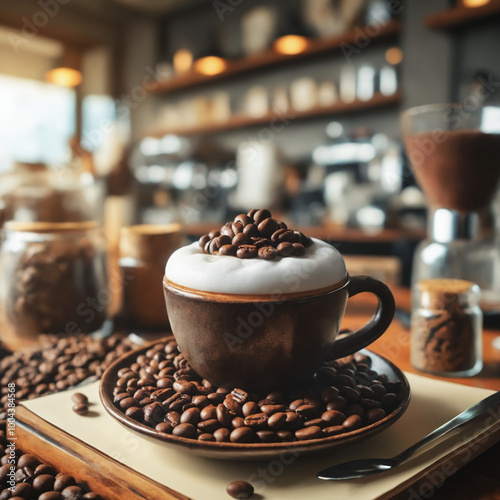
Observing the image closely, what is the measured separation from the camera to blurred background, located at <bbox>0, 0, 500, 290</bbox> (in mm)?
3066

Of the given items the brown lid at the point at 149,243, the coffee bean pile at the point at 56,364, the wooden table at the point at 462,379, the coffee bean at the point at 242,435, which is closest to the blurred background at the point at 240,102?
the brown lid at the point at 149,243

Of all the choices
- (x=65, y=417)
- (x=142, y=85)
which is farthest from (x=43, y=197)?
(x=142, y=85)

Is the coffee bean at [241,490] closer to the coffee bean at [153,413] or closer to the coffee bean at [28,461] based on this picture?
the coffee bean at [153,413]

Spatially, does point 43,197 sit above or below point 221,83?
below

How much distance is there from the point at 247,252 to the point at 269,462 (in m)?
Answer: 0.21

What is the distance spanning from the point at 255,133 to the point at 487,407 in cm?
424

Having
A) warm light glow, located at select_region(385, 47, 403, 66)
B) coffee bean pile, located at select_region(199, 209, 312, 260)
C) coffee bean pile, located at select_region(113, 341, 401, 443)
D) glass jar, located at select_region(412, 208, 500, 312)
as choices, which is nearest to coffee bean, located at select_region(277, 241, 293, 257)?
coffee bean pile, located at select_region(199, 209, 312, 260)

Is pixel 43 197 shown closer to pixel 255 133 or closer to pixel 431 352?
pixel 431 352

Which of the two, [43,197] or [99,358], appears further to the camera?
[43,197]

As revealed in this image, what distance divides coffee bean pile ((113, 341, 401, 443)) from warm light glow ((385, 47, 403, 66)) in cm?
351

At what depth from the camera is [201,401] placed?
54 centimetres

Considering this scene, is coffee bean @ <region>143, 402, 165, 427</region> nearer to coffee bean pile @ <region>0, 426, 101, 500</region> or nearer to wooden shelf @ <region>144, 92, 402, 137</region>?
→ coffee bean pile @ <region>0, 426, 101, 500</region>

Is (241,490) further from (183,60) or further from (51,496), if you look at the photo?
(183,60)

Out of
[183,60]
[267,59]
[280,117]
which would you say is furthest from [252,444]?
[183,60]
